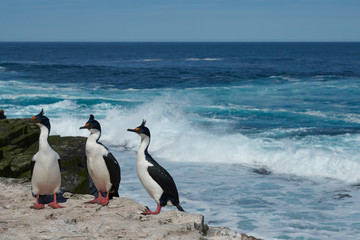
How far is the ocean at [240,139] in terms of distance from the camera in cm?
1231

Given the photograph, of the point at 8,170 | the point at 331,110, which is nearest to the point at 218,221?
the point at 8,170

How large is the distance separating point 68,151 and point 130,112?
572 inches

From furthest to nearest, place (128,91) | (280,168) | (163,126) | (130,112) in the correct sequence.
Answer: (128,91) < (130,112) < (163,126) < (280,168)

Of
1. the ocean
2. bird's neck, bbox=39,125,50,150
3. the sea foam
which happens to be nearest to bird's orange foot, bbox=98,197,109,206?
bird's neck, bbox=39,125,50,150

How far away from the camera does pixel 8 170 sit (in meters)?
10.5

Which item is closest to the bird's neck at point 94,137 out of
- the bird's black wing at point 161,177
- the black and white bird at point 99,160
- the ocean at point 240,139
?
the black and white bird at point 99,160

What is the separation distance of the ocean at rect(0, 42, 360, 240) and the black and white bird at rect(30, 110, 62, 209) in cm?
532

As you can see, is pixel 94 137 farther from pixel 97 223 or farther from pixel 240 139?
pixel 240 139

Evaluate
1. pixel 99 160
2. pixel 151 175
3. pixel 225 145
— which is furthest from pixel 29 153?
pixel 225 145

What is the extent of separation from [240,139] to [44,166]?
14000 millimetres

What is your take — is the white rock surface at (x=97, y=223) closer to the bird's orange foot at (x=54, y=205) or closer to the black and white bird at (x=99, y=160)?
the bird's orange foot at (x=54, y=205)

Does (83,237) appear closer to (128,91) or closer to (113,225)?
(113,225)

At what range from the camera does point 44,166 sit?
A: 719cm

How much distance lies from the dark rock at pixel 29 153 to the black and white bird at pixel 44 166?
3146 mm
